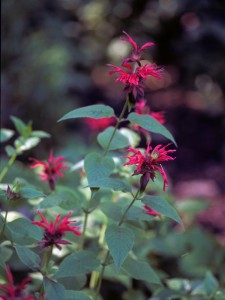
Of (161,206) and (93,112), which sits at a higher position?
(93,112)

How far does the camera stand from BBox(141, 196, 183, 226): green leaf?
1.05 m

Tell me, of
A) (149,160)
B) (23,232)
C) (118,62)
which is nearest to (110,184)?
(149,160)

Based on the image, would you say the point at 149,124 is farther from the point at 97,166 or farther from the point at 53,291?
the point at 53,291

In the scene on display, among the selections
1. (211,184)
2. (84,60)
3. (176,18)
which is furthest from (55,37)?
(211,184)

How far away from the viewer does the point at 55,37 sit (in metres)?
5.09

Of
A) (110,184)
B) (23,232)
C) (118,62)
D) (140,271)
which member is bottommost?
(118,62)

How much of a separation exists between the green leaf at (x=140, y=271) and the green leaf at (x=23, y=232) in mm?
209

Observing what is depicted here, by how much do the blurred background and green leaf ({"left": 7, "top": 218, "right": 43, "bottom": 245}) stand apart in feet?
6.41

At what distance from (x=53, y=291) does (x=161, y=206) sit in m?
0.26

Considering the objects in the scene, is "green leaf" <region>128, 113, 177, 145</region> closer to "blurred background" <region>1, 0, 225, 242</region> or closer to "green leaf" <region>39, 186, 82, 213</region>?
"green leaf" <region>39, 186, 82, 213</region>

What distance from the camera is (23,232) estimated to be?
1054 millimetres

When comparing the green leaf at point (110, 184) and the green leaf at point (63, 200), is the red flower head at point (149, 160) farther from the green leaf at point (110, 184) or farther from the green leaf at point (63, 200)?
the green leaf at point (63, 200)

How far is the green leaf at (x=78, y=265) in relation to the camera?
1058mm

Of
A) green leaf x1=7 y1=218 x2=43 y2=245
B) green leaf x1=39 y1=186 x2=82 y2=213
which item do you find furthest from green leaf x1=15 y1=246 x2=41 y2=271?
green leaf x1=39 y1=186 x2=82 y2=213
